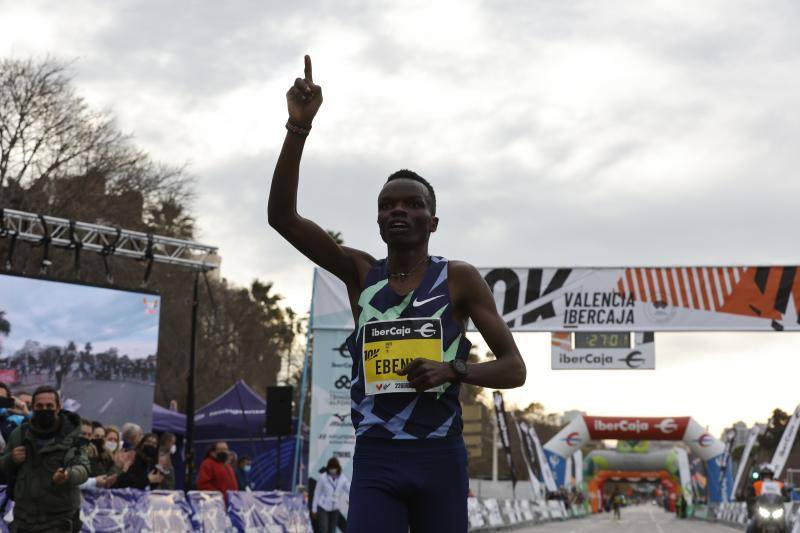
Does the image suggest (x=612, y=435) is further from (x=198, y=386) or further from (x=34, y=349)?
(x=34, y=349)

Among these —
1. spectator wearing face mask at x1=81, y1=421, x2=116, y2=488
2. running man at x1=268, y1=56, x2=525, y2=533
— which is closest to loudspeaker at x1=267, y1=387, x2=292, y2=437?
spectator wearing face mask at x1=81, y1=421, x2=116, y2=488

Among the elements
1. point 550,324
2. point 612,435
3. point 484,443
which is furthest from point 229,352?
point 484,443

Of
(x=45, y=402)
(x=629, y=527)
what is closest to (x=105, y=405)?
(x=45, y=402)

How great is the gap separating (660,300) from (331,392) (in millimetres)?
5246

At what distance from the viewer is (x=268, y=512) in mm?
15117

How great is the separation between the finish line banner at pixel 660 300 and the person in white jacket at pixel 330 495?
3600 mm

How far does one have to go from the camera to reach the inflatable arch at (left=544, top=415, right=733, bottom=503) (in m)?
41.5

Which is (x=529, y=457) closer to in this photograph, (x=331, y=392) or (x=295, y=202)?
(x=331, y=392)

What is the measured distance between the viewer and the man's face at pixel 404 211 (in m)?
3.61

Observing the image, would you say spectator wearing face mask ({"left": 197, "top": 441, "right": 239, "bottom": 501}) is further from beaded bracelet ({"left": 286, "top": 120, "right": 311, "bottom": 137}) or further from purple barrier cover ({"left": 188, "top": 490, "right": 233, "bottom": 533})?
beaded bracelet ({"left": 286, "top": 120, "right": 311, "bottom": 137})

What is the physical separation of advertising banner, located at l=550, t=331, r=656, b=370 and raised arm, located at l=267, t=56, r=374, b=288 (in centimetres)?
1430

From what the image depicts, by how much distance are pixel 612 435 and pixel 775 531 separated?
950 inches

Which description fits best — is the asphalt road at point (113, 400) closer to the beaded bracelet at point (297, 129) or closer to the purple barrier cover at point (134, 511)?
the purple barrier cover at point (134, 511)

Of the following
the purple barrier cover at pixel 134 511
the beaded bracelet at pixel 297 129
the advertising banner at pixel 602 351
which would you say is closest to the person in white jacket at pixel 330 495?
the purple barrier cover at pixel 134 511
